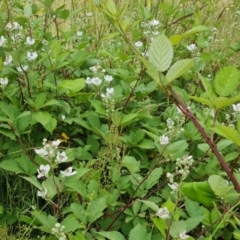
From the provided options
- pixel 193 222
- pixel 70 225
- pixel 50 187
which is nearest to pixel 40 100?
pixel 50 187

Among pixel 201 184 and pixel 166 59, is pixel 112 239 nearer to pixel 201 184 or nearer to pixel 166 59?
pixel 201 184

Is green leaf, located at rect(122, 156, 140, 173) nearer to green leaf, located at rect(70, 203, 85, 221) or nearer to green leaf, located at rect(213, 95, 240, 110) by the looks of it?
green leaf, located at rect(70, 203, 85, 221)

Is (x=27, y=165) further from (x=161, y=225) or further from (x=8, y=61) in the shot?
(x=161, y=225)

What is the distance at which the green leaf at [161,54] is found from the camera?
89 centimetres

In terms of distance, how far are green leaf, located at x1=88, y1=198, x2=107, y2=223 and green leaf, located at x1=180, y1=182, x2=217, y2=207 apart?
1.41ft

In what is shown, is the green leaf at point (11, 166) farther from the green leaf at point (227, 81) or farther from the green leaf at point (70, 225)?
the green leaf at point (227, 81)

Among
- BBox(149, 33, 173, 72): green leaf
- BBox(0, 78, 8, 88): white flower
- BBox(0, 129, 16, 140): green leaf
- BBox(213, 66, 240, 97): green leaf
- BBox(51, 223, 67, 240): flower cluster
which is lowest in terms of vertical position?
BBox(51, 223, 67, 240): flower cluster

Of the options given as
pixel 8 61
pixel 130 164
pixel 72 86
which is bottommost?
pixel 130 164

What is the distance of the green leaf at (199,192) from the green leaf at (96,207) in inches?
17.0

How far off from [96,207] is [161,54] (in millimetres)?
595

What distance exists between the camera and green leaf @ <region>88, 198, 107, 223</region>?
4.47 feet

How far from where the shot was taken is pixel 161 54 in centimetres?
91

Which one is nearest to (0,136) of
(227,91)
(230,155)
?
(230,155)

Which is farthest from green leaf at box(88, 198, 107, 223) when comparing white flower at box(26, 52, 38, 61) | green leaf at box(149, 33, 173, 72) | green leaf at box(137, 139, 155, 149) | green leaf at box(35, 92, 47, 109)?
white flower at box(26, 52, 38, 61)
